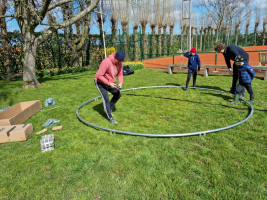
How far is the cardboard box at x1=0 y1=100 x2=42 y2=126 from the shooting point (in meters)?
4.54

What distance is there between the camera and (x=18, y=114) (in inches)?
193

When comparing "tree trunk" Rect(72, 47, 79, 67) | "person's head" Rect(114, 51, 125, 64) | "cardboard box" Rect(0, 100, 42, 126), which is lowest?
"cardboard box" Rect(0, 100, 42, 126)

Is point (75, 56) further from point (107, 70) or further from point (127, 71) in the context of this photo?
point (107, 70)

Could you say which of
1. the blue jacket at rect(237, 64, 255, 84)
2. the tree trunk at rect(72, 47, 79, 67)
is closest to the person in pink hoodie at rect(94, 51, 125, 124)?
the blue jacket at rect(237, 64, 255, 84)

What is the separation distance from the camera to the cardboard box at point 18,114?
14.9 feet

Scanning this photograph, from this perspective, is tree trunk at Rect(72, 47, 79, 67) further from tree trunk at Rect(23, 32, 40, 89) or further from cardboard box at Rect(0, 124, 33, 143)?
cardboard box at Rect(0, 124, 33, 143)

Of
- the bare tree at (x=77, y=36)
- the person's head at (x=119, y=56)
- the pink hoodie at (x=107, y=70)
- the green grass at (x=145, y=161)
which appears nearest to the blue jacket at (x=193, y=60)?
the green grass at (x=145, y=161)

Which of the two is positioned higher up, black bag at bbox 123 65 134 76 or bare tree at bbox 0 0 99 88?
bare tree at bbox 0 0 99 88

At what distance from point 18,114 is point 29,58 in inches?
220

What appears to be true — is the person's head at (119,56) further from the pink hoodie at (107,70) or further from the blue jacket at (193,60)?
the blue jacket at (193,60)

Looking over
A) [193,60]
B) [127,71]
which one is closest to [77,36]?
[127,71]

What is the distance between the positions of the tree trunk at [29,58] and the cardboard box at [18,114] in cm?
430

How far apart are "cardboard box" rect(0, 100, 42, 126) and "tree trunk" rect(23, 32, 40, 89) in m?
4.30

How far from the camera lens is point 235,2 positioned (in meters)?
28.2
